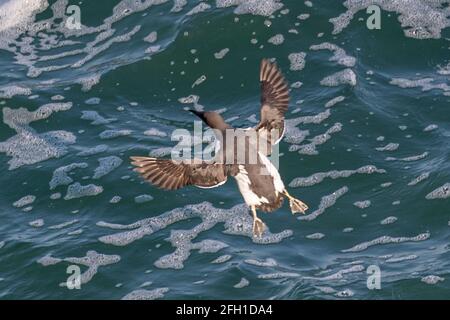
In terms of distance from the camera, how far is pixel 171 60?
1647cm

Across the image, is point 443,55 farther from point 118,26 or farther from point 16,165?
point 16,165

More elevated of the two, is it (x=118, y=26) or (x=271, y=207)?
(x=118, y=26)

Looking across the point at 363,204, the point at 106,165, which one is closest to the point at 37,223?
the point at 106,165

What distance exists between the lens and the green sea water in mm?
12773

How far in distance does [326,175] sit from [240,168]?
328 cm

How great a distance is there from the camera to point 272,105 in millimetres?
11938

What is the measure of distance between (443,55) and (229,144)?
6.12 metres

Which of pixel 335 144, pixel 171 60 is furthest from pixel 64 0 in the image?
pixel 335 144

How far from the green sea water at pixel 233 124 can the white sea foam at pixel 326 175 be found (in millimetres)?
24

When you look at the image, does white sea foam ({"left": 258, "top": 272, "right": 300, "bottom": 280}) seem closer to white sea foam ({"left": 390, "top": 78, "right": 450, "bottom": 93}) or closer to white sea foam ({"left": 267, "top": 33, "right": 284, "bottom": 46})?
white sea foam ({"left": 390, "top": 78, "right": 450, "bottom": 93})

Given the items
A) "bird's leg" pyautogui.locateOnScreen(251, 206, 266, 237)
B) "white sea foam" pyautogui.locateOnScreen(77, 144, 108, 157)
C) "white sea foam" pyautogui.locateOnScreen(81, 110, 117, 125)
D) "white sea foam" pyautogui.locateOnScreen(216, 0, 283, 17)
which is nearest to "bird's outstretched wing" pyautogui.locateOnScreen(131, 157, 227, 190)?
"bird's leg" pyautogui.locateOnScreen(251, 206, 266, 237)

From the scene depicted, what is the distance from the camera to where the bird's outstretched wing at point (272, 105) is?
11664 millimetres

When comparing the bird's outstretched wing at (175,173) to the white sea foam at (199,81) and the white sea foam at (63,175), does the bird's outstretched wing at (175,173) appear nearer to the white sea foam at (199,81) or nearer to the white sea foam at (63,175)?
the white sea foam at (63,175)

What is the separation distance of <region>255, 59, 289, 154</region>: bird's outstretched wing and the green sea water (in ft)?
6.42
